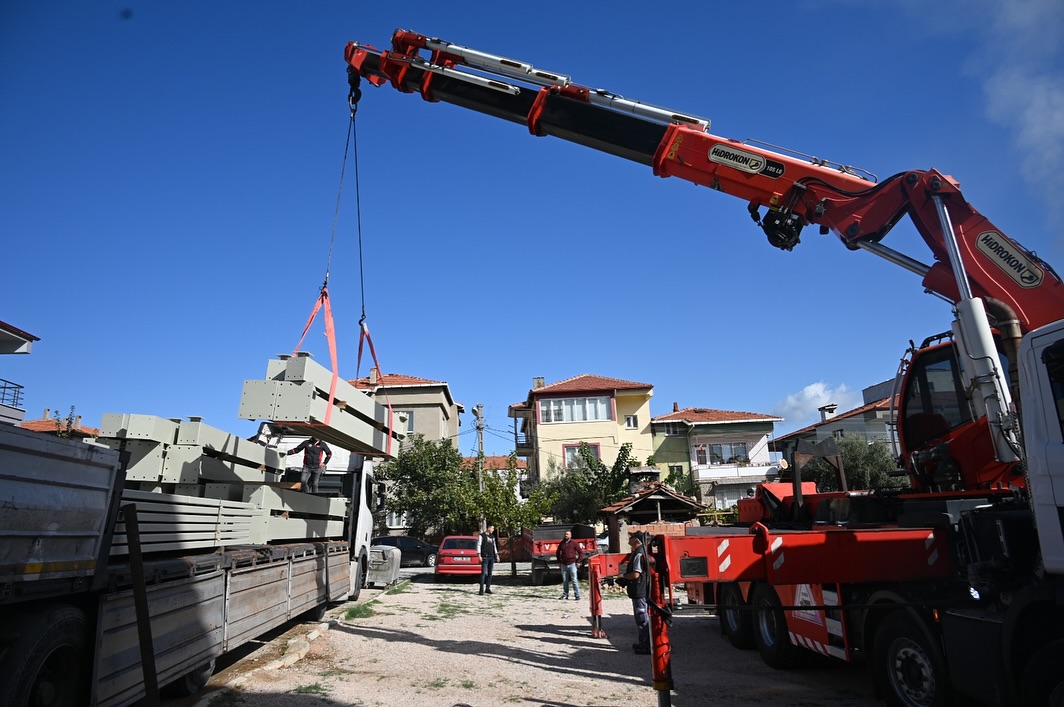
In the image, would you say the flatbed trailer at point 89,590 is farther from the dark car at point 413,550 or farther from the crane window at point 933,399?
the dark car at point 413,550

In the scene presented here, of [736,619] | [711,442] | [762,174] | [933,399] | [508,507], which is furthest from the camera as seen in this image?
[711,442]

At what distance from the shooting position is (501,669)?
Answer: 8398 millimetres

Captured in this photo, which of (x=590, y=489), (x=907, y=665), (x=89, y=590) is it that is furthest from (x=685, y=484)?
(x=89, y=590)

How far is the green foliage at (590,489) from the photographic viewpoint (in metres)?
30.8

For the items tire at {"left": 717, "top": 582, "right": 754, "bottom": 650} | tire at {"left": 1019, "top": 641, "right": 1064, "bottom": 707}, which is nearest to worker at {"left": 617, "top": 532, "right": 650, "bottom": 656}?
tire at {"left": 717, "top": 582, "right": 754, "bottom": 650}

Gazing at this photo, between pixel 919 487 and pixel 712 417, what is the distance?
36.8 m

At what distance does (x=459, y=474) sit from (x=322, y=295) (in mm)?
27138

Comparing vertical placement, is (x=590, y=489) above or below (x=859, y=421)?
below

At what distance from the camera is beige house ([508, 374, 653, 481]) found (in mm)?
39188

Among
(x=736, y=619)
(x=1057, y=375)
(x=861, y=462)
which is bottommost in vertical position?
(x=736, y=619)

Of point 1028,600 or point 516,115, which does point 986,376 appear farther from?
point 516,115

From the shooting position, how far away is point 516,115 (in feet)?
31.3

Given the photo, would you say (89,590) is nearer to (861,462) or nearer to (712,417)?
(861,462)

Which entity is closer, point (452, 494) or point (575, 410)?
point (452, 494)
